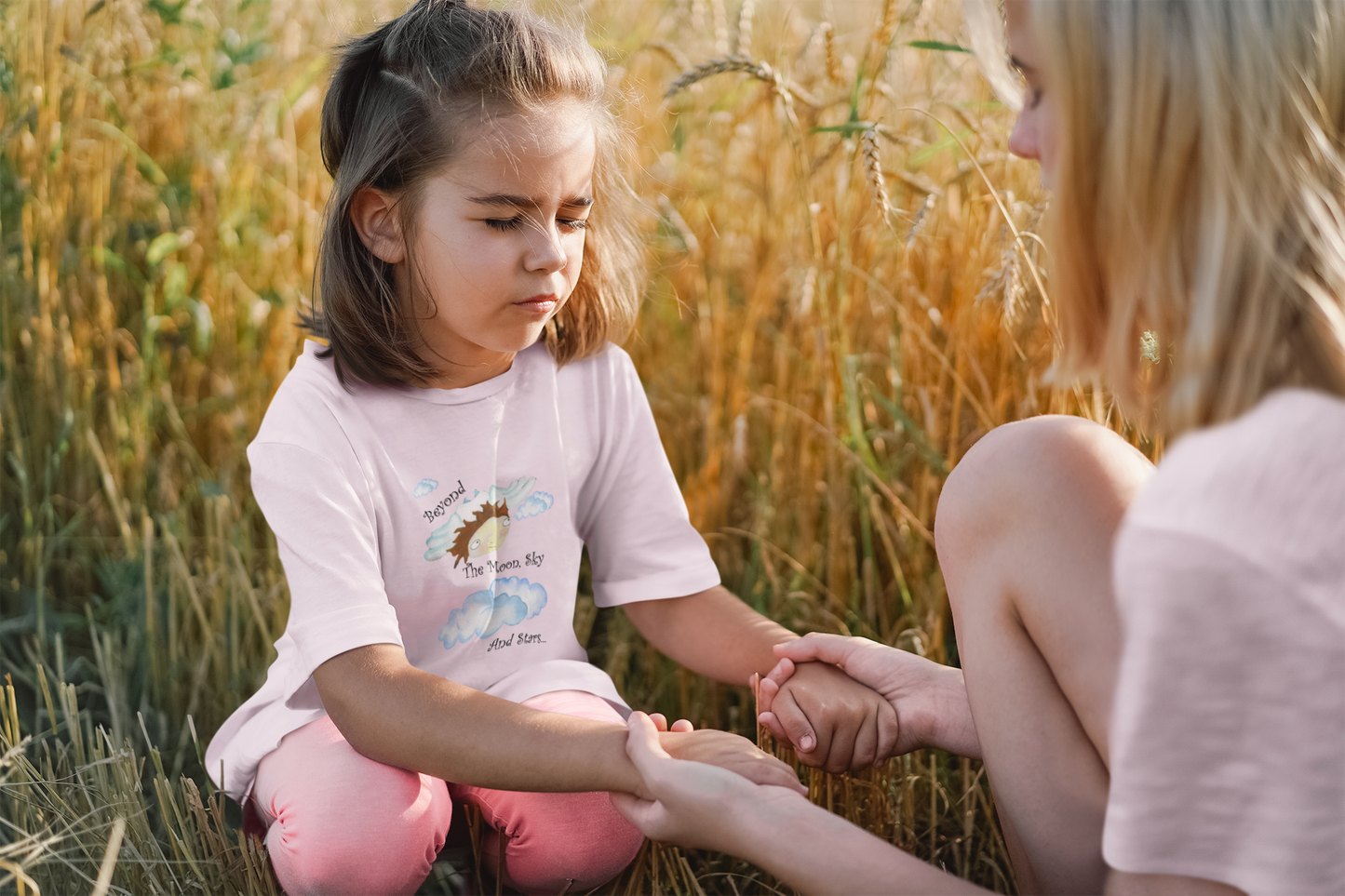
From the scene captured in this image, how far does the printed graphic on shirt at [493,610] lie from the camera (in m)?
1.26

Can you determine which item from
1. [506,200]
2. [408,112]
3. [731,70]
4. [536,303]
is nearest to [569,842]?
[536,303]

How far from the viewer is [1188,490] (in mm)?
680

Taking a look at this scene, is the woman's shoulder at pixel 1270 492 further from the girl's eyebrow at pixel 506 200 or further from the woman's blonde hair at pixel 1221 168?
the girl's eyebrow at pixel 506 200

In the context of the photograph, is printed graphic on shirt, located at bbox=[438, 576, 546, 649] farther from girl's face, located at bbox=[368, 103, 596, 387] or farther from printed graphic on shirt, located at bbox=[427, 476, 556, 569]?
girl's face, located at bbox=[368, 103, 596, 387]

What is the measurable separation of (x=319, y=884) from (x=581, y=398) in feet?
1.97

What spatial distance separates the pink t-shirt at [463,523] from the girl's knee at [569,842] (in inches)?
5.4

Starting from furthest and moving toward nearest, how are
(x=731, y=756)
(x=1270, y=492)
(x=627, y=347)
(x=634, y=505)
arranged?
(x=627, y=347)
(x=634, y=505)
(x=731, y=756)
(x=1270, y=492)

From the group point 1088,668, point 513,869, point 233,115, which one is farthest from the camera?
point 233,115

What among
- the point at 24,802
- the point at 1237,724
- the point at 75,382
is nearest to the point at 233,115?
the point at 75,382

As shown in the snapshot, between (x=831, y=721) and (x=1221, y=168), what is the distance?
670mm

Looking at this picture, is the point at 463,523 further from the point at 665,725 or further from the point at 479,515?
the point at 665,725

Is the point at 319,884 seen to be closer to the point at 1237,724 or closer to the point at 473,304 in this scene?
the point at 473,304

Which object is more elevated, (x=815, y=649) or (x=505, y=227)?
(x=505, y=227)

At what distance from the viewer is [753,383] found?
1.99 m
